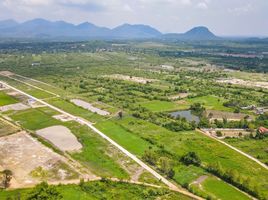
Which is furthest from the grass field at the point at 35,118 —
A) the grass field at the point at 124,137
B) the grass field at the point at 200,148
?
the grass field at the point at 200,148

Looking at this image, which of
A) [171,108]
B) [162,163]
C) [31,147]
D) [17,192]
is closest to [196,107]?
[171,108]

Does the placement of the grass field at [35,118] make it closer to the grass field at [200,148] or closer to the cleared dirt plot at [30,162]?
the cleared dirt plot at [30,162]

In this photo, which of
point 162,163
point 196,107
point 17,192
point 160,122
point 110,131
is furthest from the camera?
point 196,107

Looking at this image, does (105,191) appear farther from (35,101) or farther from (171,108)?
(35,101)

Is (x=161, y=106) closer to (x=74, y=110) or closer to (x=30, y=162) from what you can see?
(x=74, y=110)

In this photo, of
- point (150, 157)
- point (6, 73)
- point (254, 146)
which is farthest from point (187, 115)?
point (6, 73)
